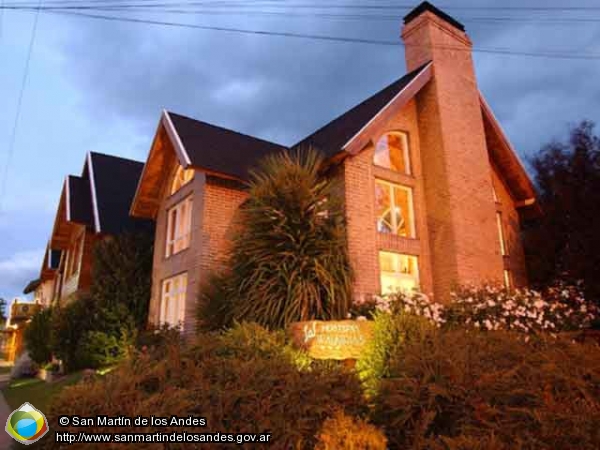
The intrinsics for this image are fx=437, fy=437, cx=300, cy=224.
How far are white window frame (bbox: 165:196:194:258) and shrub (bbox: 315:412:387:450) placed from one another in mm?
9633

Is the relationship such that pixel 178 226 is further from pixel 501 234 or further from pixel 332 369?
pixel 501 234

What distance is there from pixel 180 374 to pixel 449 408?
111 inches

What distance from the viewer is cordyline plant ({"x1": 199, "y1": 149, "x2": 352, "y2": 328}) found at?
25.9ft

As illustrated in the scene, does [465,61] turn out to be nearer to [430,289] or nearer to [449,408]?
[430,289]

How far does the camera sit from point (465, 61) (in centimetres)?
1376

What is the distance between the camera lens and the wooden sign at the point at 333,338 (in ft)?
22.1

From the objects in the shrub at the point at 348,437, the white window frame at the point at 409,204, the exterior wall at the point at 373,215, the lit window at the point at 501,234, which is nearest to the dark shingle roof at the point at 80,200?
the exterior wall at the point at 373,215

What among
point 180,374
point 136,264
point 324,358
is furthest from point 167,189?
point 180,374

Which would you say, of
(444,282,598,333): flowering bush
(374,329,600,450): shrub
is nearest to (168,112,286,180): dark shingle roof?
(444,282,598,333): flowering bush

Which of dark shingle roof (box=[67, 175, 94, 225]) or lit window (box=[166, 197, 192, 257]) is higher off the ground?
dark shingle roof (box=[67, 175, 94, 225])

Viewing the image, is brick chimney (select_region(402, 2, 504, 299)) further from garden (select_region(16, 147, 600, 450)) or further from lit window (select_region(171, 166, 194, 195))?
lit window (select_region(171, 166, 194, 195))

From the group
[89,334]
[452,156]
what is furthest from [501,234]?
[89,334]

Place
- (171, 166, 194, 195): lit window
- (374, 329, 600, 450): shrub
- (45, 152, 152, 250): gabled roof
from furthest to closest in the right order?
(45, 152, 152, 250): gabled roof, (171, 166, 194, 195): lit window, (374, 329, 600, 450): shrub

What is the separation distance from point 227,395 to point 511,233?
12893mm
